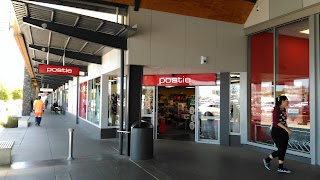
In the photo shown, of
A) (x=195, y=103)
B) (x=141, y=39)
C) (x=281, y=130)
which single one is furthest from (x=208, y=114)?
(x=281, y=130)

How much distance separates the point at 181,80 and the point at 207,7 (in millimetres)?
3241

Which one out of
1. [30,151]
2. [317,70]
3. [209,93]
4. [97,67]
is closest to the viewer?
[317,70]

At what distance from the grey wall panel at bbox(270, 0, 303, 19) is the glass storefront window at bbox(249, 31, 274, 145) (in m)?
0.69

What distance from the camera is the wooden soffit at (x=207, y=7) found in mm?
8331

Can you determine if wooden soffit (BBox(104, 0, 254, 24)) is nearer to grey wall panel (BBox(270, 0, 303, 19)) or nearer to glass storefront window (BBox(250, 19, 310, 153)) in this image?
grey wall panel (BBox(270, 0, 303, 19))

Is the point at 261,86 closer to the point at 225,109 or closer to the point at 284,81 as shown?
the point at 284,81

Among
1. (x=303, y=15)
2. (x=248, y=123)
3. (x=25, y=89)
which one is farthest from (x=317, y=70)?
(x=25, y=89)

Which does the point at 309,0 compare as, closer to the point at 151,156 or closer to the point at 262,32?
the point at 262,32

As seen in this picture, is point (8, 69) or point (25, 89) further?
point (8, 69)

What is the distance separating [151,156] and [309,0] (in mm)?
5707

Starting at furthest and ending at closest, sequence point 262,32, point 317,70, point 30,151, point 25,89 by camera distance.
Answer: point 25,89 → point 262,32 → point 30,151 → point 317,70

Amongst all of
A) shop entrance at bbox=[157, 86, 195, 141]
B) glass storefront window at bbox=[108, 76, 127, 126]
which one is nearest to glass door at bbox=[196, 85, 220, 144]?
glass storefront window at bbox=[108, 76, 127, 126]

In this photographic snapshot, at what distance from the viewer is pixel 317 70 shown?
722 centimetres

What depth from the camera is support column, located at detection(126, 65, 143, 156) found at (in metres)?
8.16
